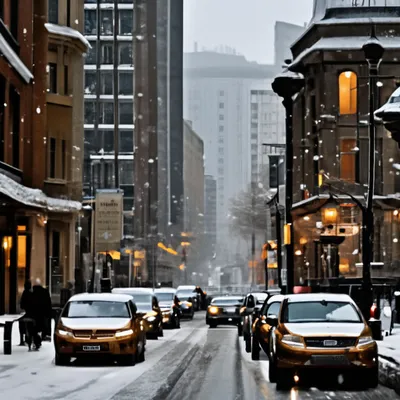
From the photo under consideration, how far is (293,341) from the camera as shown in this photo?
21062 mm

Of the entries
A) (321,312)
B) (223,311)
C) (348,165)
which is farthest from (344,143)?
(321,312)

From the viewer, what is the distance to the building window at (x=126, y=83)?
400ft

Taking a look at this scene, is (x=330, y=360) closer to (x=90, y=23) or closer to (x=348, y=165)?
(x=348, y=165)

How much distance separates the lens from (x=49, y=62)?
63875mm

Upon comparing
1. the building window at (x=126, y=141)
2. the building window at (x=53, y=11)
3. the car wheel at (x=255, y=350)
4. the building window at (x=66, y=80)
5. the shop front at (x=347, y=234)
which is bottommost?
the car wheel at (x=255, y=350)

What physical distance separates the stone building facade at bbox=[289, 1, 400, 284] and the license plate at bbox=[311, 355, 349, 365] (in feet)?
165

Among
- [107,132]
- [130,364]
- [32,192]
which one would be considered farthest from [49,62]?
[107,132]

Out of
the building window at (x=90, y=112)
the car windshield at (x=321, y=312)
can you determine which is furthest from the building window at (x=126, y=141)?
the car windshield at (x=321, y=312)

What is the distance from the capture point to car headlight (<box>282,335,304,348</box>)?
2097cm

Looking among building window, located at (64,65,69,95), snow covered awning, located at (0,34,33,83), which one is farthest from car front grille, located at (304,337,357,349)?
building window, located at (64,65,69,95)

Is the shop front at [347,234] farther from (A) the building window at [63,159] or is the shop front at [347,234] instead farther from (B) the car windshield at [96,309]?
(B) the car windshield at [96,309]

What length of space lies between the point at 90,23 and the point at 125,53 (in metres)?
4.66

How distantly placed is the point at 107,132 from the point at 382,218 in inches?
1989

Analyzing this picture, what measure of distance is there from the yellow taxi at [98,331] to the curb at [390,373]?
5.61m
